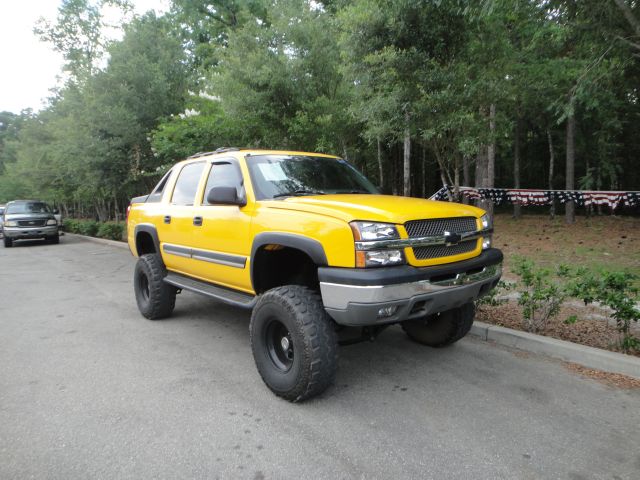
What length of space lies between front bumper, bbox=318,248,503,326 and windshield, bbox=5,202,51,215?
19.3m

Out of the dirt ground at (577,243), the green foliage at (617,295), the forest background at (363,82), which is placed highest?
the forest background at (363,82)

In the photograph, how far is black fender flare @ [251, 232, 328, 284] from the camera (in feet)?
9.80

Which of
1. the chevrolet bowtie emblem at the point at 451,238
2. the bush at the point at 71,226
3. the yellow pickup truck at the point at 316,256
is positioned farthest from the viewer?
the bush at the point at 71,226

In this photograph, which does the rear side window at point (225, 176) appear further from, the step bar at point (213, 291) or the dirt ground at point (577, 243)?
the dirt ground at point (577, 243)

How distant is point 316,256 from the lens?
3006 millimetres

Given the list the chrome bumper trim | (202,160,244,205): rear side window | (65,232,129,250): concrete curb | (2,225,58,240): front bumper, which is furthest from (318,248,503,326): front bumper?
(2,225,58,240): front bumper

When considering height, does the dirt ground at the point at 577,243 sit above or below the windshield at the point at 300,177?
below

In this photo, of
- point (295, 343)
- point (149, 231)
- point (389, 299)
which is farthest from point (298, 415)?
point (149, 231)

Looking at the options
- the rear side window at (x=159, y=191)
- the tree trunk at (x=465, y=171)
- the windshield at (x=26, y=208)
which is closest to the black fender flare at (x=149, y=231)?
the rear side window at (x=159, y=191)

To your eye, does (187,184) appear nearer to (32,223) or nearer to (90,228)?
(32,223)

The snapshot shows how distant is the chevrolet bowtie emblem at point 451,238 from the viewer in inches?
125

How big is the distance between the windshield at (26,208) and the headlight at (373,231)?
1941cm

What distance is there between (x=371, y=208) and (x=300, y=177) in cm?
124

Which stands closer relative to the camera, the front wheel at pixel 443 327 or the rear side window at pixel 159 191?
the front wheel at pixel 443 327
